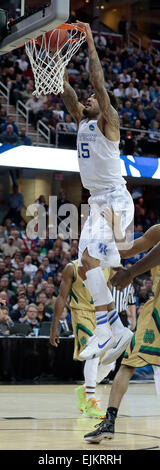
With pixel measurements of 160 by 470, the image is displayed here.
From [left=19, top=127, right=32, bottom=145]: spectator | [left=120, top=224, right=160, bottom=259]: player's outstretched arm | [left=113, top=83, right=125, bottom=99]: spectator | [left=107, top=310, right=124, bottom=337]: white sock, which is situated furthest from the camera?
[left=113, top=83, right=125, bottom=99]: spectator

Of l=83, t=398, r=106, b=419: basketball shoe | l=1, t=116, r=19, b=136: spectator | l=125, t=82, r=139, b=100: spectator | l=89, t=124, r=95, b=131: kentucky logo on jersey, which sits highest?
l=89, t=124, r=95, b=131: kentucky logo on jersey

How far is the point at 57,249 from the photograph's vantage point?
60.2 feet

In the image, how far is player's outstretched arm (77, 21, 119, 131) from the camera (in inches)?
247

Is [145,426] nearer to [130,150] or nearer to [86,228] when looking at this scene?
[86,228]

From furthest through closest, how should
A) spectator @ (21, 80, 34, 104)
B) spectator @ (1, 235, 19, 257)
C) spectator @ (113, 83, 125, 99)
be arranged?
spectator @ (113, 83, 125, 99), spectator @ (21, 80, 34, 104), spectator @ (1, 235, 19, 257)

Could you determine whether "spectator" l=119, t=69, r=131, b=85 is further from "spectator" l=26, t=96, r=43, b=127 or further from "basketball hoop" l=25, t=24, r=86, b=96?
"basketball hoop" l=25, t=24, r=86, b=96

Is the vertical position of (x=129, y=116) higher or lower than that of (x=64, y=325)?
higher

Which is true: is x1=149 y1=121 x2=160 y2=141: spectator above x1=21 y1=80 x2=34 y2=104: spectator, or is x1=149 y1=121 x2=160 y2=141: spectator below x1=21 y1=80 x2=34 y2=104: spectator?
below

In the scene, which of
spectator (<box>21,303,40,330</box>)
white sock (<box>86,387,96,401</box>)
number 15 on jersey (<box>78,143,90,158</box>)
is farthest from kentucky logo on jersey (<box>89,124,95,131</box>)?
spectator (<box>21,303,40,330</box>)

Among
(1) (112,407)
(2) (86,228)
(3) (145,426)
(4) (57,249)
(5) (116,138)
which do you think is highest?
(5) (116,138)

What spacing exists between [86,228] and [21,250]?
11.4 meters

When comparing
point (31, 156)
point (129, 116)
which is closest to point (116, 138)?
point (31, 156)

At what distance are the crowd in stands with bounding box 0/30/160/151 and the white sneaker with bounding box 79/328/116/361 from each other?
11626 millimetres

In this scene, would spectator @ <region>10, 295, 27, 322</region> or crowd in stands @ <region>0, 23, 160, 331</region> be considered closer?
spectator @ <region>10, 295, 27, 322</region>
